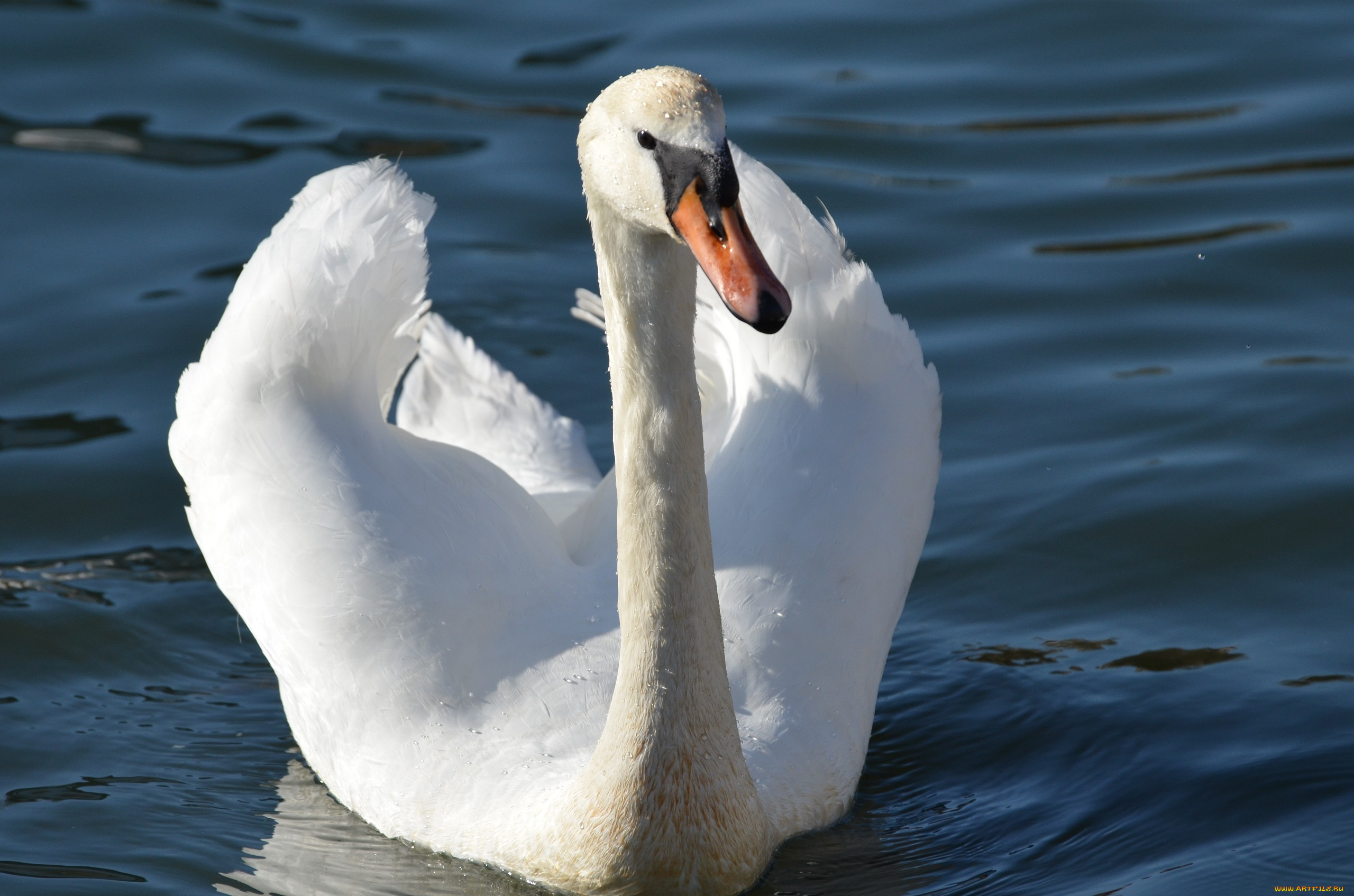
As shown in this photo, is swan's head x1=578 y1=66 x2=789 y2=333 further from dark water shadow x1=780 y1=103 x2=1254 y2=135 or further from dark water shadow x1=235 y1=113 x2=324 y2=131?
dark water shadow x1=235 y1=113 x2=324 y2=131

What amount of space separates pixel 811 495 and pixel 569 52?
7.48 m

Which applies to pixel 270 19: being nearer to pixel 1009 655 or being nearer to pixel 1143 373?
pixel 1143 373

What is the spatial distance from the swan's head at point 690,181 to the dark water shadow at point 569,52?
855cm

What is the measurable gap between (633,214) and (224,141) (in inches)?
318

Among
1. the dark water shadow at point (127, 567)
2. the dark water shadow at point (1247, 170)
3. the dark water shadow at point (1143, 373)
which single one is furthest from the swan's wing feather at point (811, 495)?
the dark water shadow at point (1247, 170)

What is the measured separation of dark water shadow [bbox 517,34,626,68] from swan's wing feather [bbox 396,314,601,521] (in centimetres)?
485

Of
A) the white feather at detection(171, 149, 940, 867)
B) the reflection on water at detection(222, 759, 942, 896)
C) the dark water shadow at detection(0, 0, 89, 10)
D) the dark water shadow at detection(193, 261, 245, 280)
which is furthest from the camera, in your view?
the dark water shadow at detection(0, 0, 89, 10)

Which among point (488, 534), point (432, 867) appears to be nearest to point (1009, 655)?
point (488, 534)

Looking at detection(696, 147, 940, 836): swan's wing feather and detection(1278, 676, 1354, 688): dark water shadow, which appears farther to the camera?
detection(1278, 676, 1354, 688): dark water shadow

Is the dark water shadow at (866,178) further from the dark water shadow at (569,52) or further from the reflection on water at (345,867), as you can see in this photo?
the reflection on water at (345,867)

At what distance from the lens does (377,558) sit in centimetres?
558

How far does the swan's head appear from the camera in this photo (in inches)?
155

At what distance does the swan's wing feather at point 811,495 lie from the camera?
17.8 ft

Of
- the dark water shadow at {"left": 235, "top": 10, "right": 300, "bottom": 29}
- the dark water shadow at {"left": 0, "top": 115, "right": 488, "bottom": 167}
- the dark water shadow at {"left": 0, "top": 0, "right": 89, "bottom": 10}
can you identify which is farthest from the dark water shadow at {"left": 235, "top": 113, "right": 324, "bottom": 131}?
the dark water shadow at {"left": 0, "top": 0, "right": 89, "bottom": 10}
